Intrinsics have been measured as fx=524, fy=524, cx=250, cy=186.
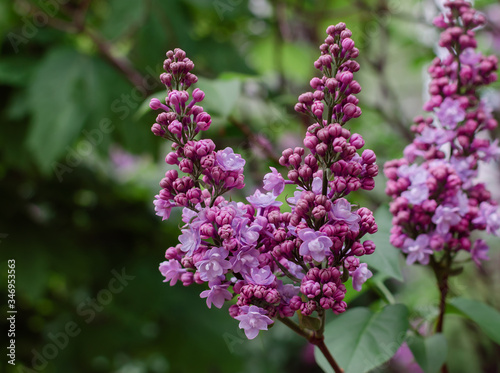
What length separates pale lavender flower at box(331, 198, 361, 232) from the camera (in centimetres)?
48

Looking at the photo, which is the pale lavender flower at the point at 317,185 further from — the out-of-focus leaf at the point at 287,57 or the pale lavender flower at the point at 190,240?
the out-of-focus leaf at the point at 287,57

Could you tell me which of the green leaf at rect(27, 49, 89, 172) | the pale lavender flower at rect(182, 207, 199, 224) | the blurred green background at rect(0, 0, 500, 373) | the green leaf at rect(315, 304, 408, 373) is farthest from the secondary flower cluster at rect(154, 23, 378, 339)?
the green leaf at rect(27, 49, 89, 172)

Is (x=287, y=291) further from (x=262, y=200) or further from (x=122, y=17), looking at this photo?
(x=122, y=17)

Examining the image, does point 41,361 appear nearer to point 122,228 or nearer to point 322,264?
point 122,228

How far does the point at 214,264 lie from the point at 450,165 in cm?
37

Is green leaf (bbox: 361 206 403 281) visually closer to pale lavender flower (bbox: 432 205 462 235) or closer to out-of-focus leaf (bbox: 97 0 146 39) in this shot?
pale lavender flower (bbox: 432 205 462 235)

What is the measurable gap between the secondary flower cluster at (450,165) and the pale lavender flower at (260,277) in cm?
26

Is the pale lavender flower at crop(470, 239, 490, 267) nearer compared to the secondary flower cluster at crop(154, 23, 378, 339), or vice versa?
the secondary flower cluster at crop(154, 23, 378, 339)

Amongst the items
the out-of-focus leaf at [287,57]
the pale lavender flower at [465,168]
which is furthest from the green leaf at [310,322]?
the out-of-focus leaf at [287,57]

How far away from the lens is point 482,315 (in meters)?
0.71

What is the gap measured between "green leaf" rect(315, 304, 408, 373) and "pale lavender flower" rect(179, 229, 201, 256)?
219 mm

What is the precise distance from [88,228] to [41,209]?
0.22 m

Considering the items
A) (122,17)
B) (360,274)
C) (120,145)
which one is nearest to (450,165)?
(360,274)

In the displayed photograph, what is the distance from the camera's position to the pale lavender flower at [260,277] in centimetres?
47
